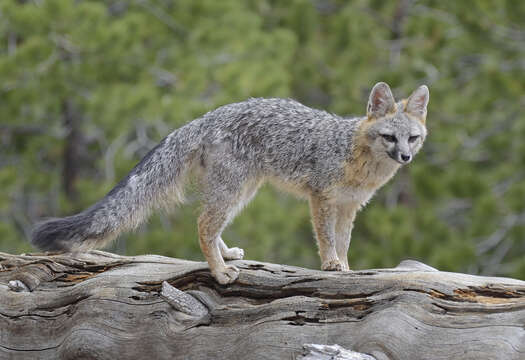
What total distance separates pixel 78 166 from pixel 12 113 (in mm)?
1960

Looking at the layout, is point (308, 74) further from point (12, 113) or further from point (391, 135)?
point (391, 135)

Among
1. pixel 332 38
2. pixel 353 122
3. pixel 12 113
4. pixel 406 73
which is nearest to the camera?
pixel 353 122

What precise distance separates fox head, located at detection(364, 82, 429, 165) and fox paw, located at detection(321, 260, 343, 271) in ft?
3.06

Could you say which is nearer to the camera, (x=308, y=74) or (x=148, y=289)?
(x=148, y=289)

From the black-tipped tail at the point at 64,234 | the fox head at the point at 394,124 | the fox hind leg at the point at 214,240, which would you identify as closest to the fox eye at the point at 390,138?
the fox head at the point at 394,124

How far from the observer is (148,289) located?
20.2 feet

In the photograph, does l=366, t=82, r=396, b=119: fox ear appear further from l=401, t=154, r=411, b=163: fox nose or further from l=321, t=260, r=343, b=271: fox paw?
l=321, t=260, r=343, b=271: fox paw

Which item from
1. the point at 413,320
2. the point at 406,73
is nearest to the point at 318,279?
the point at 413,320

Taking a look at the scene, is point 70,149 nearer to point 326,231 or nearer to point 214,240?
point 214,240

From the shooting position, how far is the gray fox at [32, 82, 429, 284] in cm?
609

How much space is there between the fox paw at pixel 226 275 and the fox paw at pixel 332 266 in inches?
28.4

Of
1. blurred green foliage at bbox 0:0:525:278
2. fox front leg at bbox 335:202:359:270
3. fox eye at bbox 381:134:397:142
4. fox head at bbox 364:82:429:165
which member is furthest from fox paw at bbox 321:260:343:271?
blurred green foliage at bbox 0:0:525:278

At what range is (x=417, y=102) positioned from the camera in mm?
6559

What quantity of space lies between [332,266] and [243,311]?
0.89m
